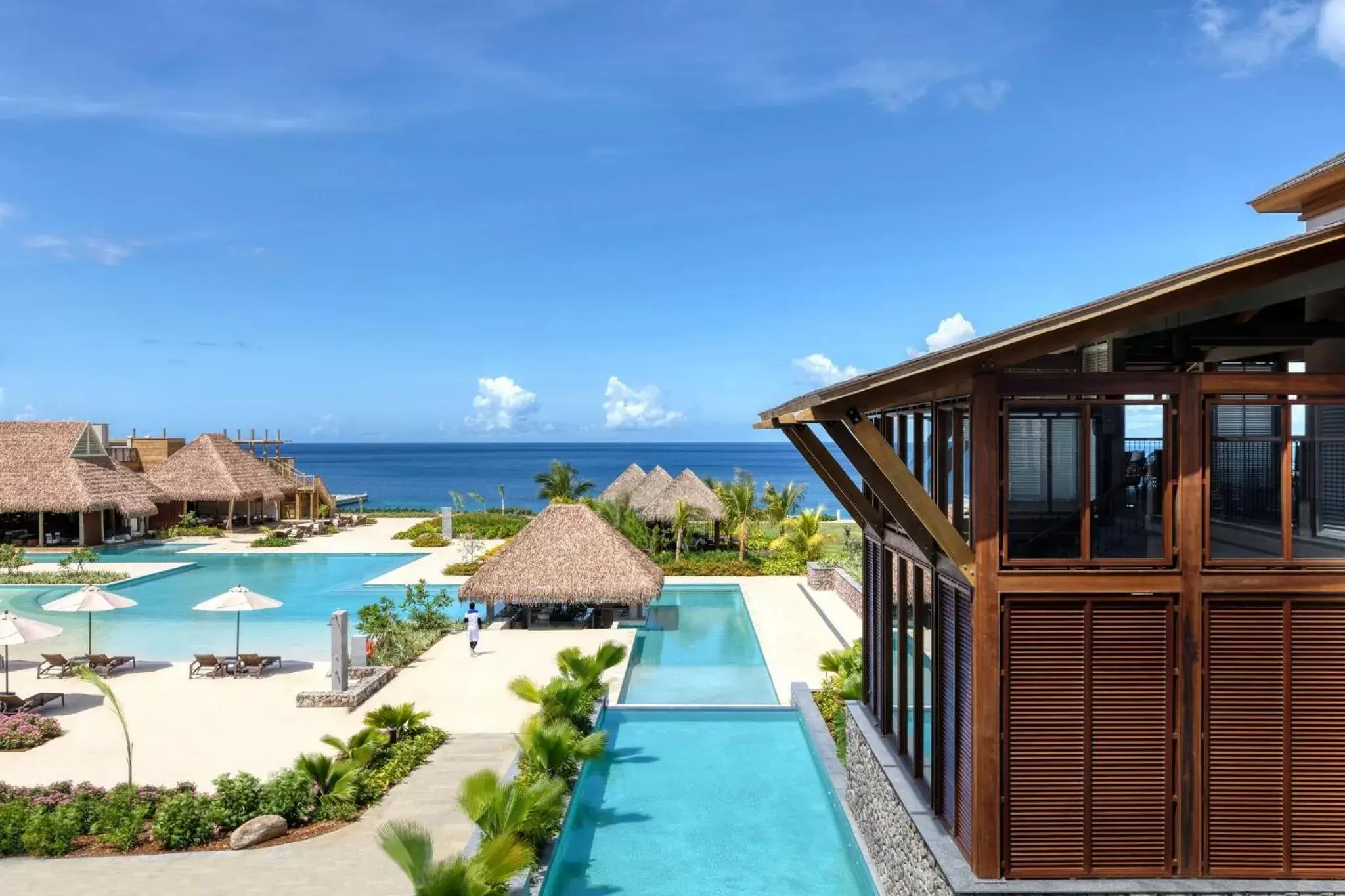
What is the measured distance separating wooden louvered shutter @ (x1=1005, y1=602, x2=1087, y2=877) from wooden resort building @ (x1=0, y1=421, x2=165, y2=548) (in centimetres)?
3474

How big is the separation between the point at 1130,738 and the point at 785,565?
21698 mm

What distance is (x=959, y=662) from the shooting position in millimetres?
6340

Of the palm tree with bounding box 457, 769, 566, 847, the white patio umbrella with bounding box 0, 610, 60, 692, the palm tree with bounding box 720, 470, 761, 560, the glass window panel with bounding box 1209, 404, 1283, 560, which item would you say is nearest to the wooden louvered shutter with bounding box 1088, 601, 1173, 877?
the glass window panel with bounding box 1209, 404, 1283, 560

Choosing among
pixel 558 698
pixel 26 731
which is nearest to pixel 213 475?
pixel 26 731

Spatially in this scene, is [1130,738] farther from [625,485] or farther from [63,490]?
[63,490]

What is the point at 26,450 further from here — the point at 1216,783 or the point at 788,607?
the point at 1216,783

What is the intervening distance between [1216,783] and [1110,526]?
172 cm

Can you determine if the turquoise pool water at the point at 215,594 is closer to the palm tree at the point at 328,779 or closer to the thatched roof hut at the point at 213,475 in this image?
the thatched roof hut at the point at 213,475

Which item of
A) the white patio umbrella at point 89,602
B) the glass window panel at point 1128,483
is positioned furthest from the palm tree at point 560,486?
the glass window panel at point 1128,483

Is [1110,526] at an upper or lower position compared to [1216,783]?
upper

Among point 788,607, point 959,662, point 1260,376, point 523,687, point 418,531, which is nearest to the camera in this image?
point 1260,376

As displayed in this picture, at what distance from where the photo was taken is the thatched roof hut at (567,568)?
19391 mm

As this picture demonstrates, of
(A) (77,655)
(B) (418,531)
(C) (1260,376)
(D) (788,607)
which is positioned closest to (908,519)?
(C) (1260,376)

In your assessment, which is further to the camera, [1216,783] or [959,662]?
[959,662]
